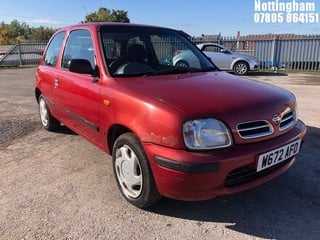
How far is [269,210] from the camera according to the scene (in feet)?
10.4

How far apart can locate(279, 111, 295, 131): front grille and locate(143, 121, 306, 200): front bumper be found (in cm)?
29

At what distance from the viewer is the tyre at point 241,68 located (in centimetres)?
1491

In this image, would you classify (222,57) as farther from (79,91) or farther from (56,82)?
(79,91)

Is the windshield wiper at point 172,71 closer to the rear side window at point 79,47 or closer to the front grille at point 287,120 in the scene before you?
the rear side window at point 79,47

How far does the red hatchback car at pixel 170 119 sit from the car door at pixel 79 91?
14 millimetres

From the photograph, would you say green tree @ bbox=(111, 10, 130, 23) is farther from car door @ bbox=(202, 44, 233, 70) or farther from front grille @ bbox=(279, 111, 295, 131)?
front grille @ bbox=(279, 111, 295, 131)

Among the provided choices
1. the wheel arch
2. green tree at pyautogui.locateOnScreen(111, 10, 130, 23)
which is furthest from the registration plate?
green tree at pyautogui.locateOnScreen(111, 10, 130, 23)

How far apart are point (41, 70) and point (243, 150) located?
12.8 feet

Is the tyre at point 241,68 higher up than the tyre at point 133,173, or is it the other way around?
the tyre at point 133,173

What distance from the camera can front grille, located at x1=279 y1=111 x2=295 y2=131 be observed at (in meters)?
3.10

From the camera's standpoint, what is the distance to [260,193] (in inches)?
137

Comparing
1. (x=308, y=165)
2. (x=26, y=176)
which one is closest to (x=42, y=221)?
(x=26, y=176)

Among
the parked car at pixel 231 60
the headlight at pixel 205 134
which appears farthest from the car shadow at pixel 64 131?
the parked car at pixel 231 60

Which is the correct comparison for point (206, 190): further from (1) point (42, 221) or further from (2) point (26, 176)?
(2) point (26, 176)
